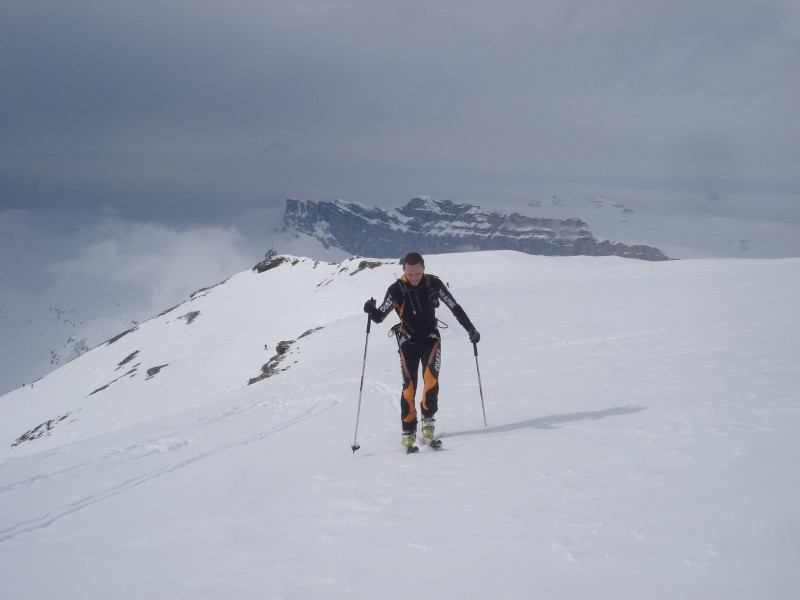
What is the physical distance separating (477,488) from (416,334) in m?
2.87

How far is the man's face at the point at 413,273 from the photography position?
833 cm

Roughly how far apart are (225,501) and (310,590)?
8.99 ft

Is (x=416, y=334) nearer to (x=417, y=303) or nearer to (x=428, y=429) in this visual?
(x=417, y=303)

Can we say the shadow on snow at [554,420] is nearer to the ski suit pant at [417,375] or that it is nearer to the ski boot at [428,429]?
the ski boot at [428,429]

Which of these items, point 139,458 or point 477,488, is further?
point 139,458

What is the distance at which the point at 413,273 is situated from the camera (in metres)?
8.36

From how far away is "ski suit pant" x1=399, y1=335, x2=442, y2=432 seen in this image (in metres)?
8.48

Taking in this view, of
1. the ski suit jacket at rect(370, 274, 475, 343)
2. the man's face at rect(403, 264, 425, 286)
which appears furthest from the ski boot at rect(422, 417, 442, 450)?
the man's face at rect(403, 264, 425, 286)

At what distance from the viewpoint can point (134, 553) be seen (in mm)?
5246

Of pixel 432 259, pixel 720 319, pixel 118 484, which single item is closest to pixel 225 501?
pixel 118 484

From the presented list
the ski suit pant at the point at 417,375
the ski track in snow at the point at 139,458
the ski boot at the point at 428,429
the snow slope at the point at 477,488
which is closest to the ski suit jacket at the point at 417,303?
the ski suit pant at the point at 417,375

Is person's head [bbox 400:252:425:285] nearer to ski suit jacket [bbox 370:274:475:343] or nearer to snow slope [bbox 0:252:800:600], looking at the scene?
ski suit jacket [bbox 370:274:475:343]

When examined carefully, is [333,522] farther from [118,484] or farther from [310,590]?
[118,484]

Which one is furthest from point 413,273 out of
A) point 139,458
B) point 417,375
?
point 139,458
